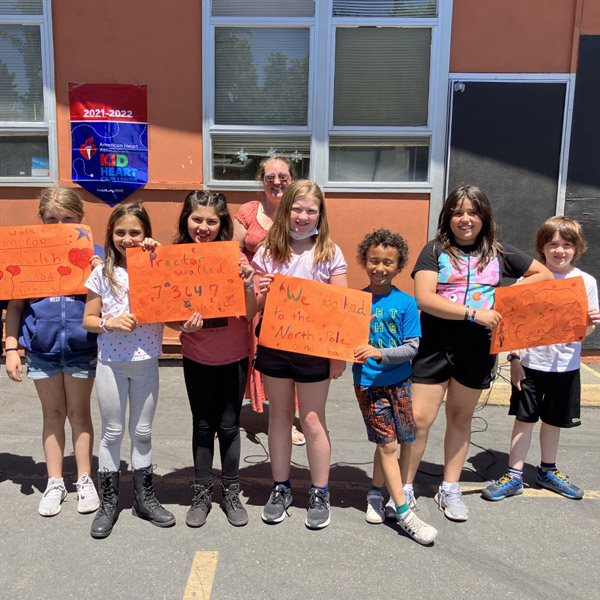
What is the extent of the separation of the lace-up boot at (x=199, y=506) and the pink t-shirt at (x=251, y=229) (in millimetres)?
1547

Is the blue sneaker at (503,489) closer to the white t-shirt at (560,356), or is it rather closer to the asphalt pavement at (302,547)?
the asphalt pavement at (302,547)

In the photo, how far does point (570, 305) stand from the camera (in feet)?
9.87

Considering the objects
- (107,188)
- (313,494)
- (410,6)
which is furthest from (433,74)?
(313,494)

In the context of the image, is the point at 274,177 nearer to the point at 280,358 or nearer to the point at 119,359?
the point at 280,358

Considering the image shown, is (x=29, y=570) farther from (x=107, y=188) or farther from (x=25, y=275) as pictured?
(x=107, y=188)

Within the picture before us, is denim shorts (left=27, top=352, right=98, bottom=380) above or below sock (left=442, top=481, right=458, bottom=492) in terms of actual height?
above

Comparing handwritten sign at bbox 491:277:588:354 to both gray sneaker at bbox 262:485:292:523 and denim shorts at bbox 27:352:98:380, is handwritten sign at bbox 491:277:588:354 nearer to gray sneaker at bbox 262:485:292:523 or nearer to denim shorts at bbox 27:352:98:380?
gray sneaker at bbox 262:485:292:523

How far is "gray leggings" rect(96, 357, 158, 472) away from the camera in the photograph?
9.26 ft

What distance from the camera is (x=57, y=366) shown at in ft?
9.91

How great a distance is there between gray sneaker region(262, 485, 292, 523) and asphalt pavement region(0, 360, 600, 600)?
5 centimetres

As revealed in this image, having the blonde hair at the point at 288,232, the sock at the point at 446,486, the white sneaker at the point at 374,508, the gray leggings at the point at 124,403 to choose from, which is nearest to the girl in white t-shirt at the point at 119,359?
the gray leggings at the point at 124,403

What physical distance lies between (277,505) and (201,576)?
60cm

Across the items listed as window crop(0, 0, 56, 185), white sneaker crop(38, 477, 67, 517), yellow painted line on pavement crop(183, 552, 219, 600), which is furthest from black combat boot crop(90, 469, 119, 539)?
window crop(0, 0, 56, 185)

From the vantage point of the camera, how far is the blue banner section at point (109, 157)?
5.76 m
